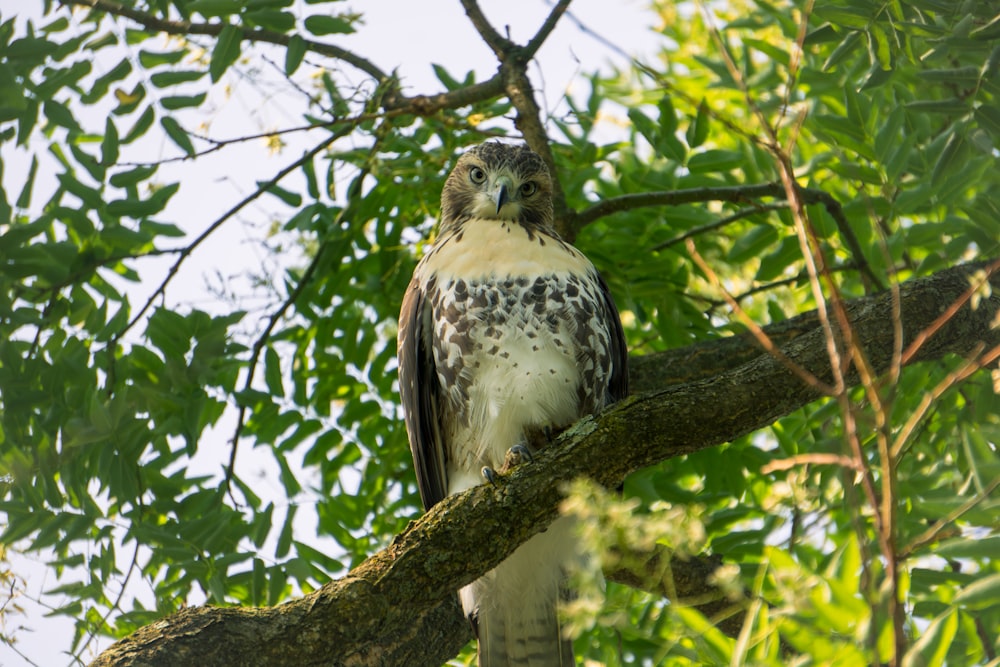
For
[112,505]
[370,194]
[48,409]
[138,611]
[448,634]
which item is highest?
[370,194]

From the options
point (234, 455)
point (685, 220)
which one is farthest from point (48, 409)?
point (685, 220)

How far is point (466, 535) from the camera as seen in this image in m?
2.84

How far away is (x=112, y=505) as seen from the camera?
3.85 m

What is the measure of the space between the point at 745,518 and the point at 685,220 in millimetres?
1324

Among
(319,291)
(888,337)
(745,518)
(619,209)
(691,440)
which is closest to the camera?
(691,440)

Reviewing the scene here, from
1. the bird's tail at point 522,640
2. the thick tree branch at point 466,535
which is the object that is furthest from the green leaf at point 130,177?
the bird's tail at point 522,640

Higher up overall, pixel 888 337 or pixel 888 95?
pixel 888 95

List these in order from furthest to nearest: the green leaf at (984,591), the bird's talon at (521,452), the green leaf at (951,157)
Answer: the green leaf at (951,157) < the bird's talon at (521,452) < the green leaf at (984,591)

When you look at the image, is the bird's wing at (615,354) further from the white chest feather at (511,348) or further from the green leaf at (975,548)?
the green leaf at (975,548)

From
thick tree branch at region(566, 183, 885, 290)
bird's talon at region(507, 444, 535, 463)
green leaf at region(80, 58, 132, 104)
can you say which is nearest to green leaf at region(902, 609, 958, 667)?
bird's talon at region(507, 444, 535, 463)

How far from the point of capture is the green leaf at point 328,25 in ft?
13.1

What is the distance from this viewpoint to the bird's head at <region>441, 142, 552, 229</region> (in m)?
4.20

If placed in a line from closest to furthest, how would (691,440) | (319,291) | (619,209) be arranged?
(691,440) → (619,209) → (319,291)

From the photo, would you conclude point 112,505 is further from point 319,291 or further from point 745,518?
point 745,518
